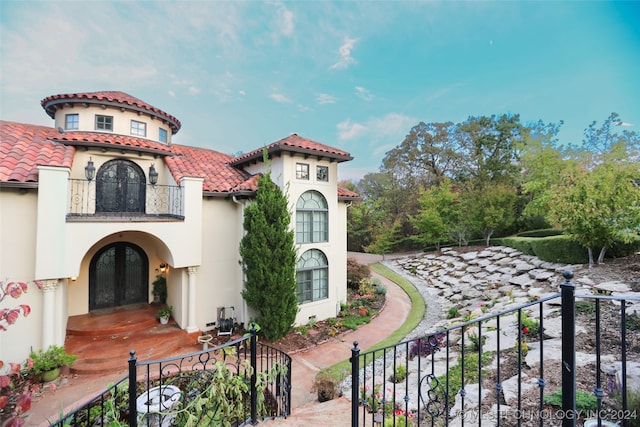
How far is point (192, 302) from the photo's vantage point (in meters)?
9.12

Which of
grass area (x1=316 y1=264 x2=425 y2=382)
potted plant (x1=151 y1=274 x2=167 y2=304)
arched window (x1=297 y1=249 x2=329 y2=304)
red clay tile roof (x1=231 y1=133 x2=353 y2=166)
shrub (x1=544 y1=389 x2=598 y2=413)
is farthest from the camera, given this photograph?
potted plant (x1=151 y1=274 x2=167 y2=304)

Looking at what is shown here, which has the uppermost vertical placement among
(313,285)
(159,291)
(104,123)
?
(104,123)

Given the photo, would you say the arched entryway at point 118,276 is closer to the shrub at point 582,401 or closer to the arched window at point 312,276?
the arched window at point 312,276

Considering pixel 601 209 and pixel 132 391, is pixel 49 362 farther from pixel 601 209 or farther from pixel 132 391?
pixel 601 209

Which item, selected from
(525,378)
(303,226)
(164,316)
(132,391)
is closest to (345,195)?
(303,226)

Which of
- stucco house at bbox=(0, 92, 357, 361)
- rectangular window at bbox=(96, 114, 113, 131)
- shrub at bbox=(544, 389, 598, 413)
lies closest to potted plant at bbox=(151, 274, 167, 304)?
stucco house at bbox=(0, 92, 357, 361)

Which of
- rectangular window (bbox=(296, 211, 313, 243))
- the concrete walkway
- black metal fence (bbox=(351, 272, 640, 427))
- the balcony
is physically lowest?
the concrete walkway

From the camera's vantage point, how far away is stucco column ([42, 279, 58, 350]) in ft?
22.9

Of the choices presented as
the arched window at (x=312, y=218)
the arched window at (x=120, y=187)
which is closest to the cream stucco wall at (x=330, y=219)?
the arched window at (x=312, y=218)

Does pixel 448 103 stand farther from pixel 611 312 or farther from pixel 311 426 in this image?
pixel 311 426

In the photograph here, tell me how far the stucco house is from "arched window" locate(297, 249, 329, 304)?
0.14 feet

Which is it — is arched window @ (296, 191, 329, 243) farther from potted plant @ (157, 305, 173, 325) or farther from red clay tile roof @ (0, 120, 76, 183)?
red clay tile roof @ (0, 120, 76, 183)

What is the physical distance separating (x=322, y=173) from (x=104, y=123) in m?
8.43

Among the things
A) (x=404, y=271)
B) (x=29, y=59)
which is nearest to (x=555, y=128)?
(x=404, y=271)
